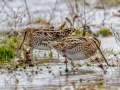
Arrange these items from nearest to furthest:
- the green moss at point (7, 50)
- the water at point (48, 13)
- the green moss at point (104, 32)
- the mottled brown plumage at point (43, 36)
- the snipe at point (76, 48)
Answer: the snipe at point (76, 48), the green moss at point (7, 50), the mottled brown plumage at point (43, 36), the green moss at point (104, 32), the water at point (48, 13)

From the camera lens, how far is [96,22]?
600 inches

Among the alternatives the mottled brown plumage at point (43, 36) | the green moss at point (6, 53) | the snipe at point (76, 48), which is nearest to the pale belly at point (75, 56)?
the snipe at point (76, 48)

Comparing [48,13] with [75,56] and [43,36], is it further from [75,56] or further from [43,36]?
[75,56]

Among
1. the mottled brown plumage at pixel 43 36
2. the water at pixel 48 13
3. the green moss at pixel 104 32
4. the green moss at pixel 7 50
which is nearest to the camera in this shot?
the green moss at pixel 7 50

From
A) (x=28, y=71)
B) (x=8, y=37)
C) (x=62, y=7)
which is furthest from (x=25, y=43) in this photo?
(x=62, y=7)

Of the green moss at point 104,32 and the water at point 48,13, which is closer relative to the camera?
the green moss at point 104,32

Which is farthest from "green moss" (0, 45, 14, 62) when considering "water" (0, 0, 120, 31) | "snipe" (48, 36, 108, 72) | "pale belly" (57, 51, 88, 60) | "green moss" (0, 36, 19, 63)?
"water" (0, 0, 120, 31)

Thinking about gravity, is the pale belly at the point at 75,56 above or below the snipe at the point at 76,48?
below

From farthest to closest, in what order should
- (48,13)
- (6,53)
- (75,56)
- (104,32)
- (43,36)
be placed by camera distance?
1. (48,13)
2. (104,32)
3. (43,36)
4. (6,53)
5. (75,56)

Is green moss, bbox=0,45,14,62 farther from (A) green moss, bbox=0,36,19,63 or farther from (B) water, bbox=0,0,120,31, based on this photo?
(B) water, bbox=0,0,120,31

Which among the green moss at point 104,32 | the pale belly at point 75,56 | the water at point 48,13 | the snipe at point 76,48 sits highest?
the water at point 48,13

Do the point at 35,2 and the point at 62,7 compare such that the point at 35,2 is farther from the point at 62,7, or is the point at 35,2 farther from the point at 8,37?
the point at 8,37

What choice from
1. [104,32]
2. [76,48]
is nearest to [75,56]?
[76,48]

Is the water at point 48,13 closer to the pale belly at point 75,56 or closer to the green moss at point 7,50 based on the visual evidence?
the green moss at point 7,50
